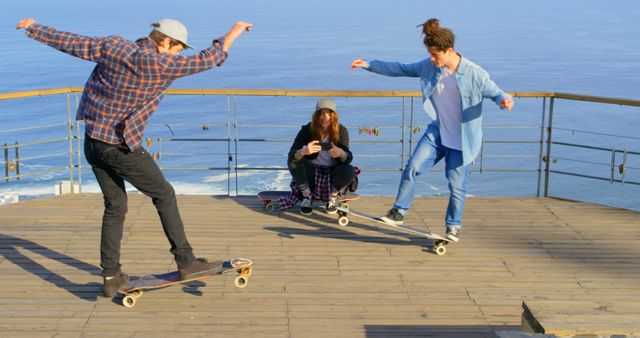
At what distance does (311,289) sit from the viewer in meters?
4.96

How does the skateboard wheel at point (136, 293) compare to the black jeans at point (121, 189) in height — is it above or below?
below

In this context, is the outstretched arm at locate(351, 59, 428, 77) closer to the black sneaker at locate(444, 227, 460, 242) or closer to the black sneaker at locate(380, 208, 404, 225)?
the black sneaker at locate(380, 208, 404, 225)

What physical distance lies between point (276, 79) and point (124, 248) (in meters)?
52.8

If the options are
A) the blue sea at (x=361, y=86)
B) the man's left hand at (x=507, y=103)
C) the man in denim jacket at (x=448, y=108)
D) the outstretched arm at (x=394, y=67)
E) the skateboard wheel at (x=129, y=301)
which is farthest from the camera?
the blue sea at (x=361, y=86)

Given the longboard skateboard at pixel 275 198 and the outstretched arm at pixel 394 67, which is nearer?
the outstretched arm at pixel 394 67

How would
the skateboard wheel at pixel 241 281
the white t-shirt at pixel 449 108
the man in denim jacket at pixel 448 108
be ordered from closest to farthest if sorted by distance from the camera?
the skateboard wheel at pixel 241 281 < the man in denim jacket at pixel 448 108 < the white t-shirt at pixel 449 108

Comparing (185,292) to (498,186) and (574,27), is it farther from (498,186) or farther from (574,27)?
(574,27)

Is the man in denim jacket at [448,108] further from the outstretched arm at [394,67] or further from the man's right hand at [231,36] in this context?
the man's right hand at [231,36]

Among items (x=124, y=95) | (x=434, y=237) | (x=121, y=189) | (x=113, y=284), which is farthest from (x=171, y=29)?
(x=434, y=237)

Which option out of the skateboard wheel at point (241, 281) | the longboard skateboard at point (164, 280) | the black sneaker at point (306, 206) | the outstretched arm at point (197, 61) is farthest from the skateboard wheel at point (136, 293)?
the black sneaker at point (306, 206)

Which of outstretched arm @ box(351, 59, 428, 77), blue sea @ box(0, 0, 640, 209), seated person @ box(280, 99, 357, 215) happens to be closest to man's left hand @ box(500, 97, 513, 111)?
outstretched arm @ box(351, 59, 428, 77)

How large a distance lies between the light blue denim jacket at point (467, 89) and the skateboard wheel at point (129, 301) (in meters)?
2.31

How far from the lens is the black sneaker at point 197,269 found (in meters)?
4.73

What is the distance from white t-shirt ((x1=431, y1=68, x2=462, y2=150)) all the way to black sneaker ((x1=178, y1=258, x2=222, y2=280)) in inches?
74.2
